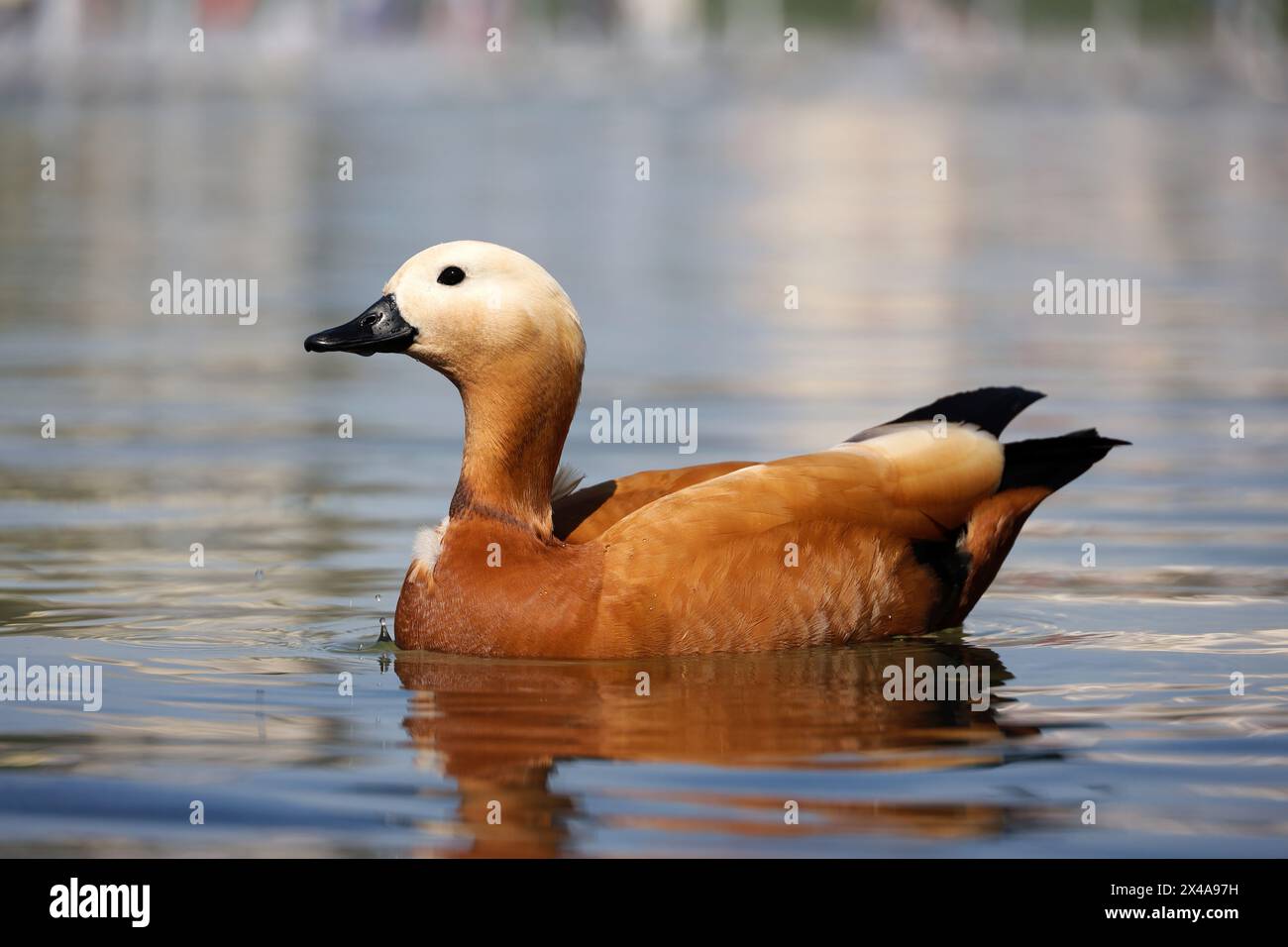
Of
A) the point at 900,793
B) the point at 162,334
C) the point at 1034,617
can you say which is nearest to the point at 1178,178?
A: the point at 162,334

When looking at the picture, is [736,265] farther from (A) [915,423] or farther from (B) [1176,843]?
(B) [1176,843]

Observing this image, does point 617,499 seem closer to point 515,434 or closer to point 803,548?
point 515,434

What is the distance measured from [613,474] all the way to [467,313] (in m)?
4.07

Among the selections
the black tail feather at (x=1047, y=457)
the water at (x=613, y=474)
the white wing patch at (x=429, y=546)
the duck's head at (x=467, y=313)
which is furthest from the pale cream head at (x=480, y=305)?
the black tail feather at (x=1047, y=457)

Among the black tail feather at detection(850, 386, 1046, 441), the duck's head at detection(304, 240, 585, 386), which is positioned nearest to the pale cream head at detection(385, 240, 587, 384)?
the duck's head at detection(304, 240, 585, 386)

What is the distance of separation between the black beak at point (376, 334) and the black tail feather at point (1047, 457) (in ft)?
7.73

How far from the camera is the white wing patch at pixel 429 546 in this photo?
9.14 metres

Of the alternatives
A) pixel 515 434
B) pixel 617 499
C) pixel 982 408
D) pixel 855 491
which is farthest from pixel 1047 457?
pixel 515 434

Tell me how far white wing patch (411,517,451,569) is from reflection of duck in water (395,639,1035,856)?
37 cm

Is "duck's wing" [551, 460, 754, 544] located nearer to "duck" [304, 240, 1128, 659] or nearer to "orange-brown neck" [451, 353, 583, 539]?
"duck" [304, 240, 1128, 659]

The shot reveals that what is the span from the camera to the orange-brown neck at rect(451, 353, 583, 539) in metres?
9.20

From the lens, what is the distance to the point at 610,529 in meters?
9.19

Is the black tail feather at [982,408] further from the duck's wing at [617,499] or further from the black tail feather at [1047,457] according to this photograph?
the duck's wing at [617,499]
